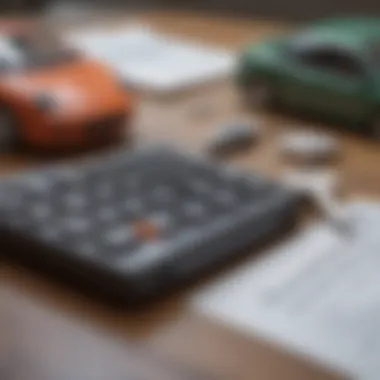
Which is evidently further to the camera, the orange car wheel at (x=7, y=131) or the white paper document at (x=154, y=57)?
the white paper document at (x=154, y=57)

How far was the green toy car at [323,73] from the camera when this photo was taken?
105 centimetres

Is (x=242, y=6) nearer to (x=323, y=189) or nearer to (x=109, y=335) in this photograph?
(x=323, y=189)

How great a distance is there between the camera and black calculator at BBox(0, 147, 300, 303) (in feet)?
2.24

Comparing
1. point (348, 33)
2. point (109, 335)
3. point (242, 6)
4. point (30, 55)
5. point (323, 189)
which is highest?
point (242, 6)

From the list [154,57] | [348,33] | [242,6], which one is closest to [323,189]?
[348,33]

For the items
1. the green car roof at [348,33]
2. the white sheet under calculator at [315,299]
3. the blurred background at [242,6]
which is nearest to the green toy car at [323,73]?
the green car roof at [348,33]

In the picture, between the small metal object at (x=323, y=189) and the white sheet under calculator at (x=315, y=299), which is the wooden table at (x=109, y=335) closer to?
the white sheet under calculator at (x=315, y=299)

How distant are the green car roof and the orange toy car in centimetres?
28

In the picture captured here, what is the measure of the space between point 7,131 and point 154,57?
16.4 inches

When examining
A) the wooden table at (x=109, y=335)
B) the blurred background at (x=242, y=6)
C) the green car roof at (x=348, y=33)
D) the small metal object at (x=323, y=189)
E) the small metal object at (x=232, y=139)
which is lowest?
the wooden table at (x=109, y=335)

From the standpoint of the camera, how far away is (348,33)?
117 cm

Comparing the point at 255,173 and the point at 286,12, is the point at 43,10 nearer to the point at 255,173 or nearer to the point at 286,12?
the point at 286,12

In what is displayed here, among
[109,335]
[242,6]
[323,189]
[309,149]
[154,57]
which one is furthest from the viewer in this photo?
[242,6]

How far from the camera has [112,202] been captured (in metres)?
0.79
